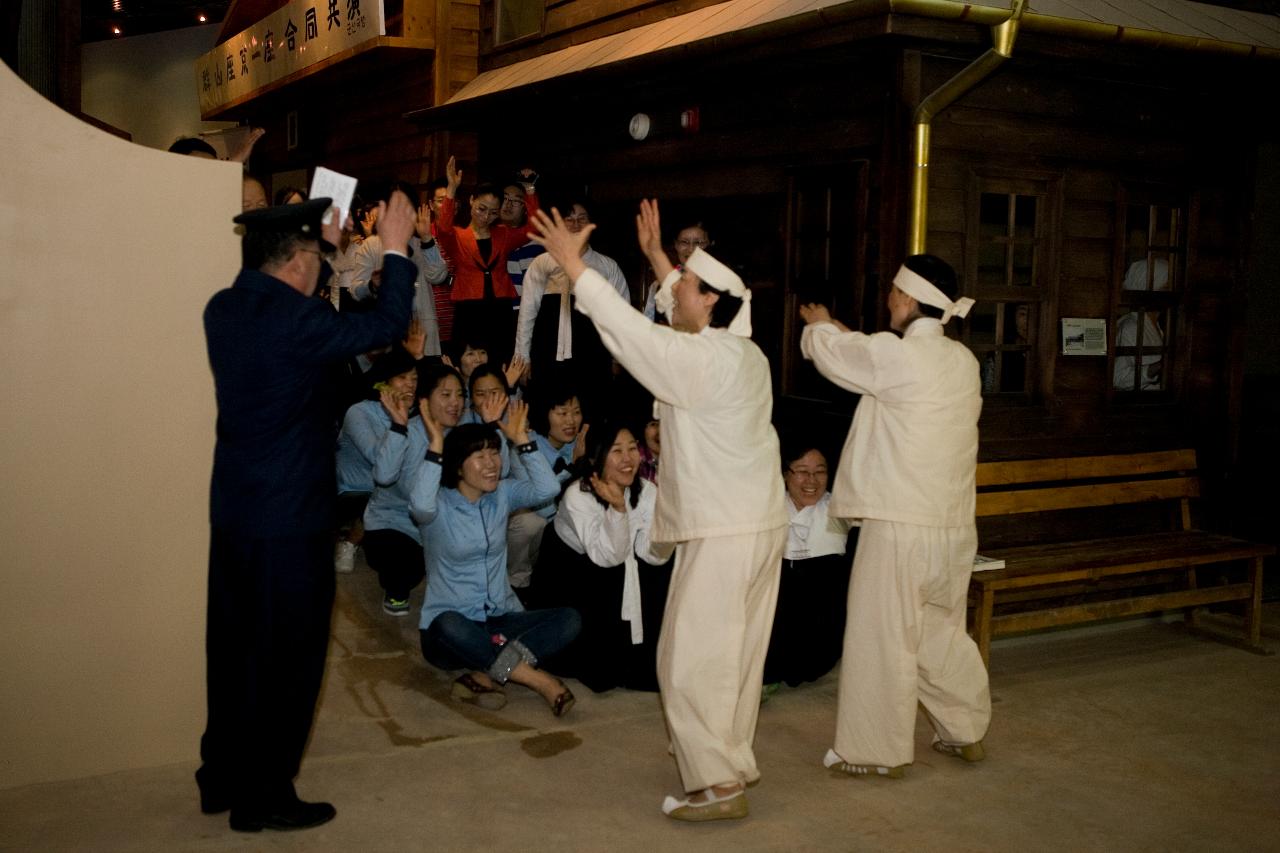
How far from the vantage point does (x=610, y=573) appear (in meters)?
6.07

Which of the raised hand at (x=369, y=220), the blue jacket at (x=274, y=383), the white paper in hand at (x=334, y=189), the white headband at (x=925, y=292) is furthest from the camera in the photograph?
the raised hand at (x=369, y=220)

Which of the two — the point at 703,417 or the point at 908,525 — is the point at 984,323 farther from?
the point at 703,417

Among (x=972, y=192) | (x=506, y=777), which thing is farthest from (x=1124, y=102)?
(x=506, y=777)

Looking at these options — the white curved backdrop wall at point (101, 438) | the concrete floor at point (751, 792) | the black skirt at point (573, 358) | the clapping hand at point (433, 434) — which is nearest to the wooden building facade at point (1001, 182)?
the black skirt at point (573, 358)

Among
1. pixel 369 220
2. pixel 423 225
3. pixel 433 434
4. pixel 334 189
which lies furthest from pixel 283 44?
pixel 334 189

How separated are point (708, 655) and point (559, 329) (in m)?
4.37

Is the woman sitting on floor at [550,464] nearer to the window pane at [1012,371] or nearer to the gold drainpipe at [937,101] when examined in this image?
the gold drainpipe at [937,101]

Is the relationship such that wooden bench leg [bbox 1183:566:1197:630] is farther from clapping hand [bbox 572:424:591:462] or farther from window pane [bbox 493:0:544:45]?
window pane [bbox 493:0:544:45]

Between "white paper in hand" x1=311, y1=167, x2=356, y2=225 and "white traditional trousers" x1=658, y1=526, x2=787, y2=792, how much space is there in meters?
1.79

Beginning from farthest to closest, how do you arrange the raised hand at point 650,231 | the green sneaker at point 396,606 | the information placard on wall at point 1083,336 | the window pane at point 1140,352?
the window pane at point 1140,352 < the information placard on wall at point 1083,336 < the green sneaker at point 396,606 < the raised hand at point 650,231

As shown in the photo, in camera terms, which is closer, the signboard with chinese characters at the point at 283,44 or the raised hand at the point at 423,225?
the raised hand at the point at 423,225

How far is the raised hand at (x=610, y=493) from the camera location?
5641 mm

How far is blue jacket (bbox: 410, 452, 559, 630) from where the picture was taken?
5.82 m

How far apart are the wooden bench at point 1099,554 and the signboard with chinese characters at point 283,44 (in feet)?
23.1
